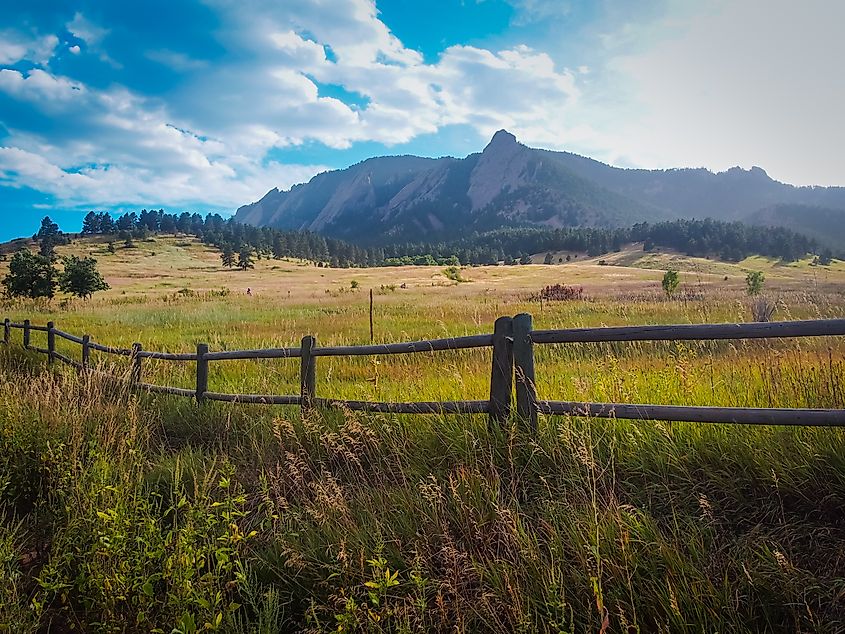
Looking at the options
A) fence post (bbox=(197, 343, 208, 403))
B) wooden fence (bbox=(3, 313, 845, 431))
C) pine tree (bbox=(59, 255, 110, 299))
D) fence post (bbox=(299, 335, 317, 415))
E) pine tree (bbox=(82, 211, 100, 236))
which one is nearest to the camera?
wooden fence (bbox=(3, 313, 845, 431))

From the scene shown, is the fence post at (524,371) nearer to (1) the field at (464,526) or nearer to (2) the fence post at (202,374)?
(1) the field at (464,526)

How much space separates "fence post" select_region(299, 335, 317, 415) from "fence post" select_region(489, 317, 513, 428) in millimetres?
2356

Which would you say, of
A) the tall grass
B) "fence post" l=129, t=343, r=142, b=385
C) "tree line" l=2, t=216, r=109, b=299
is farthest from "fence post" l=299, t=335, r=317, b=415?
"tree line" l=2, t=216, r=109, b=299

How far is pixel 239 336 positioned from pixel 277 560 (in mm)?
12889

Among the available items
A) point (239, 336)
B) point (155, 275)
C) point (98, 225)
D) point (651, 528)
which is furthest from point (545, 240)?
point (651, 528)

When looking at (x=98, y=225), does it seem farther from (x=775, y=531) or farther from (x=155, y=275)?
(x=775, y=531)

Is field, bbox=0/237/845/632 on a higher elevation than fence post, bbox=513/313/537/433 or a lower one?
lower

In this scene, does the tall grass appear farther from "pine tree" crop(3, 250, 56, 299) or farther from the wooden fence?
"pine tree" crop(3, 250, 56, 299)

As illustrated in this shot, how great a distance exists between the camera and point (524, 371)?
4176mm

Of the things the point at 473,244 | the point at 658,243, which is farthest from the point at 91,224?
the point at 658,243

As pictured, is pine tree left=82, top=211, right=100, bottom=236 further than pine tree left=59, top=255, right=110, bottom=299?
Yes

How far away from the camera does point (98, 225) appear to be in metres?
176

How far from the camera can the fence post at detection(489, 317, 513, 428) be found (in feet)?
14.2

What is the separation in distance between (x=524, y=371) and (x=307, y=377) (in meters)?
2.86
